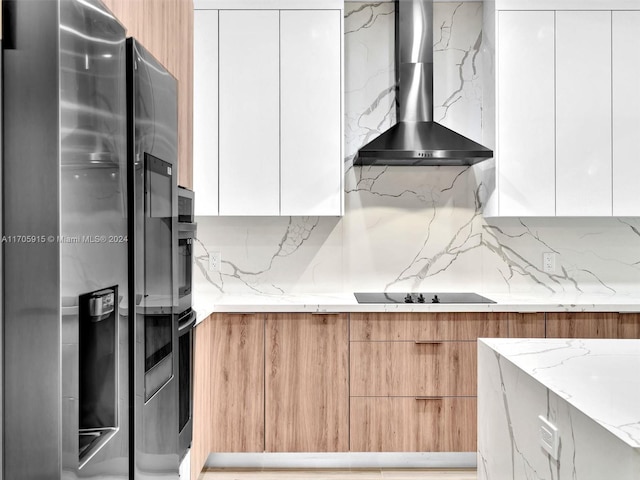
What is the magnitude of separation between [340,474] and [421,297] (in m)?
1.09

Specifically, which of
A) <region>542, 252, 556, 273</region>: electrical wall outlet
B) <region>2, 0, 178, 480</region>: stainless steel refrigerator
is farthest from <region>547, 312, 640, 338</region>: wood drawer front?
<region>2, 0, 178, 480</region>: stainless steel refrigerator

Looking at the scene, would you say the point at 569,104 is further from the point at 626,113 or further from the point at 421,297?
the point at 421,297

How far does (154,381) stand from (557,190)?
8.71 ft

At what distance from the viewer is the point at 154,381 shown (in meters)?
1.16

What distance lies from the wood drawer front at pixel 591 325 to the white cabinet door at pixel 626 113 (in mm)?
663

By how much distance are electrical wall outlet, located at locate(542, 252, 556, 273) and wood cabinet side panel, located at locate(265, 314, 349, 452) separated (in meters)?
1.48

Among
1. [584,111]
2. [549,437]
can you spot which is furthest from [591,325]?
[549,437]

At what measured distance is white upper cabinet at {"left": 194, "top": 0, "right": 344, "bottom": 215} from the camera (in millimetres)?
2969

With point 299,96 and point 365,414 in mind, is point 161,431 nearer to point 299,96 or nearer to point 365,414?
point 365,414

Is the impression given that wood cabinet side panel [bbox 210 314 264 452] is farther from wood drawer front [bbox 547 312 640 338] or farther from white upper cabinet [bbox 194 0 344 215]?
wood drawer front [bbox 547 312 640 338]

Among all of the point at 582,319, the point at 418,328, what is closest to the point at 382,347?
the point at 418,328

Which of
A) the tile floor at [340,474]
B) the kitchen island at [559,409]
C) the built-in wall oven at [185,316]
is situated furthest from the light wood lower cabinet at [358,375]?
the kitchen island at [559,409]

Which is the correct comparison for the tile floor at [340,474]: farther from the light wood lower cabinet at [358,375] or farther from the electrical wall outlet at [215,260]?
the electrical wall outlet at [215,260]

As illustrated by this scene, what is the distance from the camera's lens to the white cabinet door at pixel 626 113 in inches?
119
